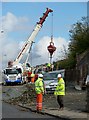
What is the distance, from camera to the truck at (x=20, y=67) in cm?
5198

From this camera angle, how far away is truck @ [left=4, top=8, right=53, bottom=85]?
5198 centimetres

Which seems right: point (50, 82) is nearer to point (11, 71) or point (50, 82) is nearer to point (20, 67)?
point (11, 71)

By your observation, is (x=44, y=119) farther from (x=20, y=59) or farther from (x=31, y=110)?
(x=20, y=59)

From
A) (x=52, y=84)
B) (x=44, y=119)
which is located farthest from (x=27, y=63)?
(x=44, y=119)

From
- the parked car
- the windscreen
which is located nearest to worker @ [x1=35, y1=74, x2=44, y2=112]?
the parked car

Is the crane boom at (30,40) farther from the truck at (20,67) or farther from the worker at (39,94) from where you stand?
the worker at (39,94)

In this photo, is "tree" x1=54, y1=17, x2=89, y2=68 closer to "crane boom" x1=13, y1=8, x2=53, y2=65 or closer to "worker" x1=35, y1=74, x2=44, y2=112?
"crane boom" x1=13, y1=8, x2=53, y2=65

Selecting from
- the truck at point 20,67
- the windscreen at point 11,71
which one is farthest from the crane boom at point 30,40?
the windscreen at point 11,71

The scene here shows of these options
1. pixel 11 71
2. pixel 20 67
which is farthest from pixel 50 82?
pixel 20 67

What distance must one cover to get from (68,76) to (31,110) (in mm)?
32776

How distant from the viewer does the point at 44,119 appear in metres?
16.8

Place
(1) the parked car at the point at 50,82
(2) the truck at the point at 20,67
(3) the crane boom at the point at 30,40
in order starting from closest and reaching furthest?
(1) the parked car at the point at 50,82
(2) the truck at the point at 20,67
(3) the crane boom at the point at 30,40

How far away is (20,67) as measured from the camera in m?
54.1

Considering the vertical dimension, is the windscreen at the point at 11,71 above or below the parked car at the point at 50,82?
above
